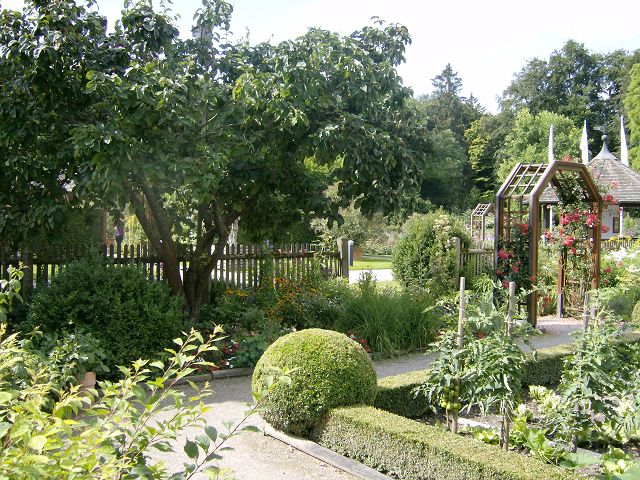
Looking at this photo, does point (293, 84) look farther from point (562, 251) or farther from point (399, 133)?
point (562, 251)

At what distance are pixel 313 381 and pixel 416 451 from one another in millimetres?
1118

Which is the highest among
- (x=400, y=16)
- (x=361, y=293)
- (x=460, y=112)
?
(x=460, y=112)

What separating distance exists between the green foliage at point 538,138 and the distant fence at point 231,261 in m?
37.6

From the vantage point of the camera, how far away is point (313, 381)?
497cm

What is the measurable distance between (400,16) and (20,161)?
5429mm

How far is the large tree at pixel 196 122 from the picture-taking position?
21.7 ft

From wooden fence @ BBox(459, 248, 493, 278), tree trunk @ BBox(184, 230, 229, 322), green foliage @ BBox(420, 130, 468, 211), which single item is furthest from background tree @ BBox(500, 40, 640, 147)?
tree trunk @ BBox(184, 230, 229, 322)

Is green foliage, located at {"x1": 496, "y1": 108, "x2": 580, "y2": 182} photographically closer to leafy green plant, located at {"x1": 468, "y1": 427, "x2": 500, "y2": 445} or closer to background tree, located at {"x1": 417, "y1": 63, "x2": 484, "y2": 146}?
background tree, located at {"x1": 417, "y1": 63, "x2": 484, "y2": 146}

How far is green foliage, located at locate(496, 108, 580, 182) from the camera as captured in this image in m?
45.1

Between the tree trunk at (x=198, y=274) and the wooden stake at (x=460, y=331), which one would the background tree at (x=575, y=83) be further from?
the wooden stake at (x=460, y=331)

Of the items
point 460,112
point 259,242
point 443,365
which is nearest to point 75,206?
point 259,242

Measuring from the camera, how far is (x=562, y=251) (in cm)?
1227

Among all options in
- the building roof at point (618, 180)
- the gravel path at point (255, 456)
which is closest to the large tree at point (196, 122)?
the gravel path at point (255, 456)

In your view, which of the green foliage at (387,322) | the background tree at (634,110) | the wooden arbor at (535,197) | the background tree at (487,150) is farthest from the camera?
the background tree at (487,150)
